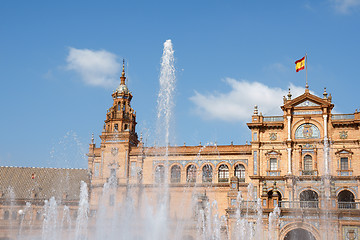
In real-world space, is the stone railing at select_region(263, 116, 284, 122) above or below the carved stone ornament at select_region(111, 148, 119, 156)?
above

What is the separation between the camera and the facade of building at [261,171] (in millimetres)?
42625

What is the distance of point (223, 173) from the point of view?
5606 centimetres

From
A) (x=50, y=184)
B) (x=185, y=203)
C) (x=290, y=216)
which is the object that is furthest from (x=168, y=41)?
(x=50, y=184)

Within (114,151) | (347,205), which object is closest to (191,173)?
(114,151)

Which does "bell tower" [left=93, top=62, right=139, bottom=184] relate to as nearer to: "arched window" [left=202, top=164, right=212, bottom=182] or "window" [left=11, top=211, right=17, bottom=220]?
"arched window" [left=202, top=164, right=212, bottom=182]

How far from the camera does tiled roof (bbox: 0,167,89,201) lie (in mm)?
62562

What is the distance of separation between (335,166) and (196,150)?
1661 centimetres

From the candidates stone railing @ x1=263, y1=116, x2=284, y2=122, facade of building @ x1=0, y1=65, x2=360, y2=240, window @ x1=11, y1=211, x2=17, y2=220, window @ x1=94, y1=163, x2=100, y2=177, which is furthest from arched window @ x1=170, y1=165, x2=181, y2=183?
window @ x1=11, y1=211, x2=17, y2=220

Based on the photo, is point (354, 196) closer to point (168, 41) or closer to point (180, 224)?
point (180, 224)

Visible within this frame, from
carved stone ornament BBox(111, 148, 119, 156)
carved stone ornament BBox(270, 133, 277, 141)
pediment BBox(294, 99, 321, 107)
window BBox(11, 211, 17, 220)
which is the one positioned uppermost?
pediment BBox(294, 99, 321, 107)

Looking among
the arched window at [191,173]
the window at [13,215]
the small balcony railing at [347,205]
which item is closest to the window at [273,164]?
the arched window at [191,173]

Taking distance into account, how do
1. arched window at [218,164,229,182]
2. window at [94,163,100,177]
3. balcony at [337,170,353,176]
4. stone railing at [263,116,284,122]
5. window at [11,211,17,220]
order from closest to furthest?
balcony at [337,170,353,176] < stone railing at [263,116,284,122] < arched window at [218,164,229,182] < window at [94,163,100,177] < window at [11,211,17,220]

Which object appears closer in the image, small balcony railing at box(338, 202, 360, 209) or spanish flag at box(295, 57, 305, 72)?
small balcony railing at box(338, 202, 360, 209)

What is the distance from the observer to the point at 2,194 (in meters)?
61.9
